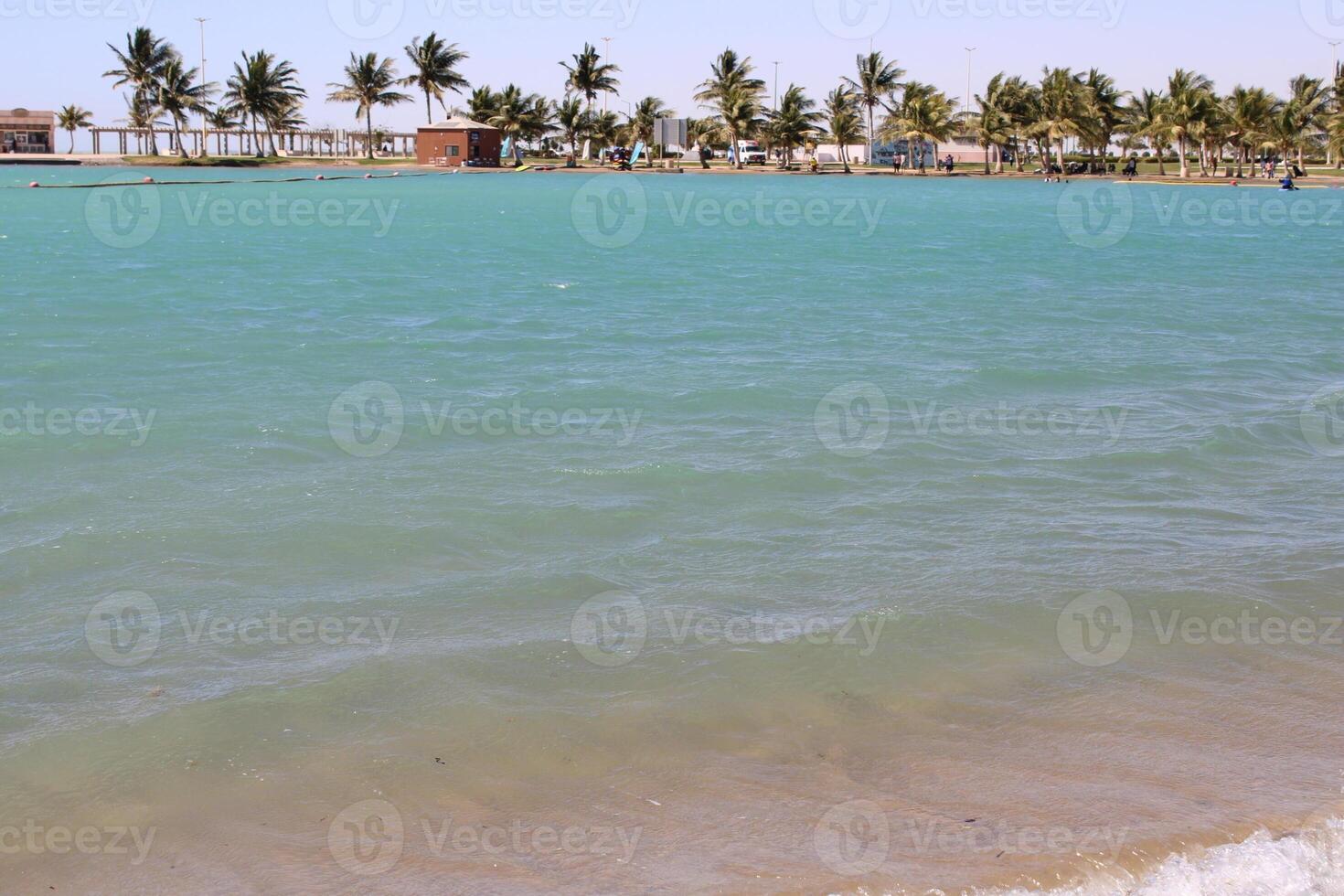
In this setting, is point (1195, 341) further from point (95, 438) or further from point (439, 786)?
point (439, 786)

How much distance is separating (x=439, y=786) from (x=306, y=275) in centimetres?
2370

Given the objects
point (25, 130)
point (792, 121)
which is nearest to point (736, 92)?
point (792, 121)

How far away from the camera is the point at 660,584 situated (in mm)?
8023

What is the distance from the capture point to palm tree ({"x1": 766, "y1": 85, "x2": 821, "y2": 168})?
97375mm

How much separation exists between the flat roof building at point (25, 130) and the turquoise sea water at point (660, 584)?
102 metres

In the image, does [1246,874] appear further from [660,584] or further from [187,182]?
[187,182]

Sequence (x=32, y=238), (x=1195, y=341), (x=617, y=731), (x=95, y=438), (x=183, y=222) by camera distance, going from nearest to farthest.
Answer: (x=617, y=731) < (x=95, y=438) < (x=1195, y=341) < (x=32, y=238) < (x=183, y=222)

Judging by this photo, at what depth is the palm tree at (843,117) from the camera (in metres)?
98.1

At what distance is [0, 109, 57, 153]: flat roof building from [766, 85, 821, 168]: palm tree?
63.1 metres

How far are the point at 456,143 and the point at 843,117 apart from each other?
30.1 m

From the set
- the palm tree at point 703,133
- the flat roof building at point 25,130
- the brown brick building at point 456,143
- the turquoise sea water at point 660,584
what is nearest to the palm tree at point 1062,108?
the palm tree at point 703,133

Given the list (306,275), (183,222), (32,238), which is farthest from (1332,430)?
(183,222)

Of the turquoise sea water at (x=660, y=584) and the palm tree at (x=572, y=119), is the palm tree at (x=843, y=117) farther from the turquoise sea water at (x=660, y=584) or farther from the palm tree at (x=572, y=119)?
the turquoise sea water at (x=660, y=584)

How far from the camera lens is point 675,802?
204 inches
